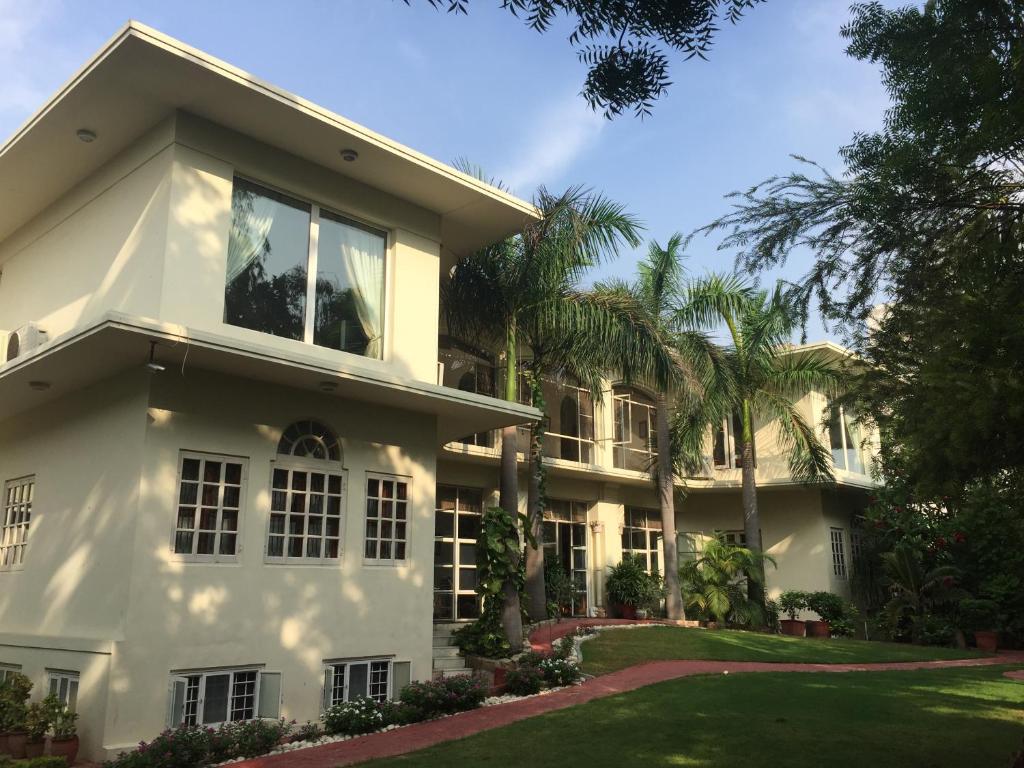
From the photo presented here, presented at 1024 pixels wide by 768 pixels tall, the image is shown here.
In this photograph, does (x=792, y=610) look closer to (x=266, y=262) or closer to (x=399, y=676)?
(x=399, y=676)

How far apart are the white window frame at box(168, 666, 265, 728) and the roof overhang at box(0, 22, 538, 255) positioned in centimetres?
670

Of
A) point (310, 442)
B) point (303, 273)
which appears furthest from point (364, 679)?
point (303, 273)

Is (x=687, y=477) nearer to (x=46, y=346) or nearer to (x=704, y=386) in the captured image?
(x=704, y=386)

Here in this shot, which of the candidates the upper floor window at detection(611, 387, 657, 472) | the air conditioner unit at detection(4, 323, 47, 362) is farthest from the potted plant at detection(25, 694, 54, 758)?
the upper floor window at detection(611, 387, 657, 472)

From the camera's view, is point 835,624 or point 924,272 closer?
point 924,272

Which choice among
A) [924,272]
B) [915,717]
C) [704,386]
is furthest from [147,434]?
[704,386]

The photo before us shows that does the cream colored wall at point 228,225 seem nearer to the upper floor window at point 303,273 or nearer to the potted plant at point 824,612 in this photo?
the upper floor window at point 303,273

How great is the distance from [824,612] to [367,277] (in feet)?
49.1

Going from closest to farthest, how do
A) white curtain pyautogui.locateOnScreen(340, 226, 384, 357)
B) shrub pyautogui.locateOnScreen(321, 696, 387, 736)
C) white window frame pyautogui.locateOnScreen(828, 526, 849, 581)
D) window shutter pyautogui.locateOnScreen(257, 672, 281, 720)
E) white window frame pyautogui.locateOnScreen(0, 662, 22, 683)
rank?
shrub pyautogui.locateOnScreen(321, 696, 387, 736), window shutter pyautogui.locateOnScreen(257, 672, 281, 720), white window frame pyautogui.locateOnScreen(0, 662, 22, 683), white curtain pyautogui.locateOnScreen(340, 226, 384, 357), white window frame pyautogui.locateOnScreen(828, 526, 849, 581)

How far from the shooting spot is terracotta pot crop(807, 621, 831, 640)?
2091 centimetres

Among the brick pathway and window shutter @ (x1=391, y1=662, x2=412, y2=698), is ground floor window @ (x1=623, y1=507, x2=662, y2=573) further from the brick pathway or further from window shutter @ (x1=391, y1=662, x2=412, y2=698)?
window shutter @ (x1=391, y1=662, x2=412, y2=698)

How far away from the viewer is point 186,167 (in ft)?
34.6

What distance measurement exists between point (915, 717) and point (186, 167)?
1081 centimetres

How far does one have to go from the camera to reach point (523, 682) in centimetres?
1191
